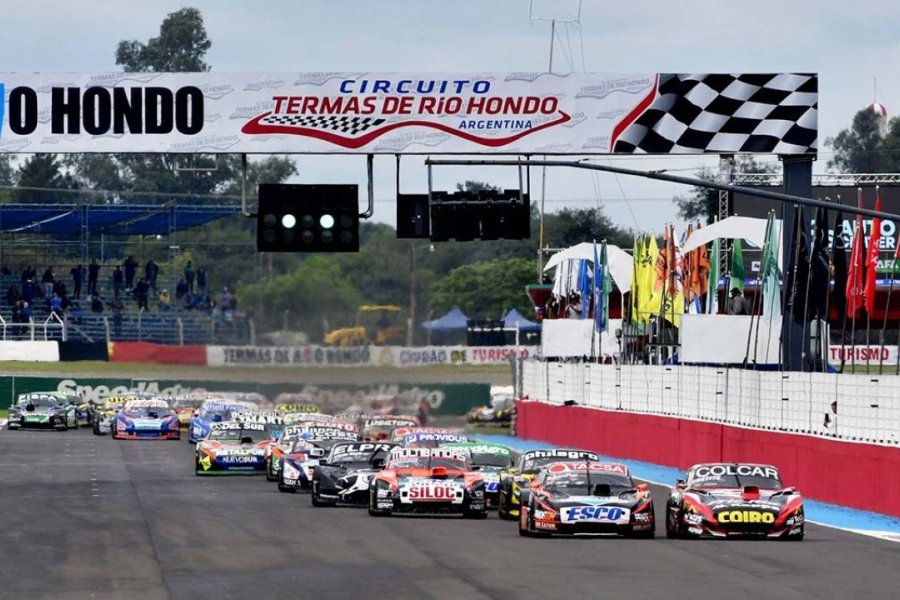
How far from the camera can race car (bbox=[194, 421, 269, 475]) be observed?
4103 cm

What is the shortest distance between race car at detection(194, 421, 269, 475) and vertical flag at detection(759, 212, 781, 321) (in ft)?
38.2

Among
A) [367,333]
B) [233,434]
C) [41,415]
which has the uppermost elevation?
[367,333]

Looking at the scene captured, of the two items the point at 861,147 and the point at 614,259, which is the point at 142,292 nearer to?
the point at 614,259

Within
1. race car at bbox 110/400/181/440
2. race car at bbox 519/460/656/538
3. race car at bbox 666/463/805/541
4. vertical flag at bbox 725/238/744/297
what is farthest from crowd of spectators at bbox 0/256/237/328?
race car at bbox 666/463/805/541

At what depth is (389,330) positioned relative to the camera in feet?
224

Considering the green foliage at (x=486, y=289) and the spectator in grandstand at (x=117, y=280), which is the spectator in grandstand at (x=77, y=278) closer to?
the spectator in grandstand at (x=117, y=280)

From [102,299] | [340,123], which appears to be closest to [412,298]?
[102,299]

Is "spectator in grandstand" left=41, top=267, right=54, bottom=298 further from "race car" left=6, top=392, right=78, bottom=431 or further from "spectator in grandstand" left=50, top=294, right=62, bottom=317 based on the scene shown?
"race car" left=6, top=392, right=78, bottom=431

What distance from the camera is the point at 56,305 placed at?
3260 inches

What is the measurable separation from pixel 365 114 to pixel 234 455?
10.3 meters

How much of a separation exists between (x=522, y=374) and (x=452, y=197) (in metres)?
33.2

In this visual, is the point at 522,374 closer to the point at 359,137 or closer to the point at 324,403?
the point at 324,403

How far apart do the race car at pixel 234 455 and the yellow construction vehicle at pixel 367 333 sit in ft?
72.8

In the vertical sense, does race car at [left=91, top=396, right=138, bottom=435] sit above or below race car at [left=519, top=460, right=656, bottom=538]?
below
